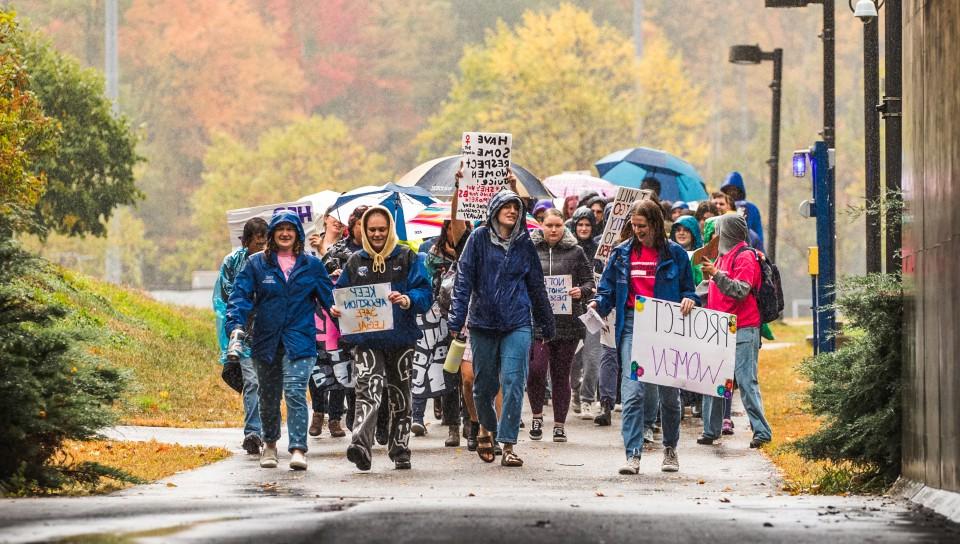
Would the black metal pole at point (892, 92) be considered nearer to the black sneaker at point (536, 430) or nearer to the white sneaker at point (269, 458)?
the black sneaker at point (536, 430)

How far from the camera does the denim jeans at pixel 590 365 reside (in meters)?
18.4

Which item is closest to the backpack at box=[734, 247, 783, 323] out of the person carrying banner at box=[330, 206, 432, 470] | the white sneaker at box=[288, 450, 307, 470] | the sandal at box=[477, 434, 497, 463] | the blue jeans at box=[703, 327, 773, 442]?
the blue jeans at box=[703, 327, 773, 442]

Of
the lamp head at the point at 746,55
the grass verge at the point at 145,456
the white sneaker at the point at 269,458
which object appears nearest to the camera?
the grass verge at the point at 145,456

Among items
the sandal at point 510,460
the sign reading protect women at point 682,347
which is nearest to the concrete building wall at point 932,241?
the sign reading protect women at point 682,347

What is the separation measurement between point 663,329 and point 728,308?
2052 mm

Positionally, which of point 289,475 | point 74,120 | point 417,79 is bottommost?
point 289,475

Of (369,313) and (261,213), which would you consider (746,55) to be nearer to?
(261,213)

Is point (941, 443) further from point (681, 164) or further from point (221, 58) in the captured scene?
point (221, 58)

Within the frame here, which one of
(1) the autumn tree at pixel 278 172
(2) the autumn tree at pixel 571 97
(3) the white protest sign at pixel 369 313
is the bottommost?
(3) the white protest sign at pixel 369 313

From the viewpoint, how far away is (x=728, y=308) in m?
15.7

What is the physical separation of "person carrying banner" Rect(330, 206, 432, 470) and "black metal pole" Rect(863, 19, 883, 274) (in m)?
5.61

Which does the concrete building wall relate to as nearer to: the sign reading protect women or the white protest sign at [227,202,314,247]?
the sign reading protect women

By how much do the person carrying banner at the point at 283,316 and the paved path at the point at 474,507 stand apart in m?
0.37

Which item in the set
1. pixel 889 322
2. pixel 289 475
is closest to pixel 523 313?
pixel 289 475
